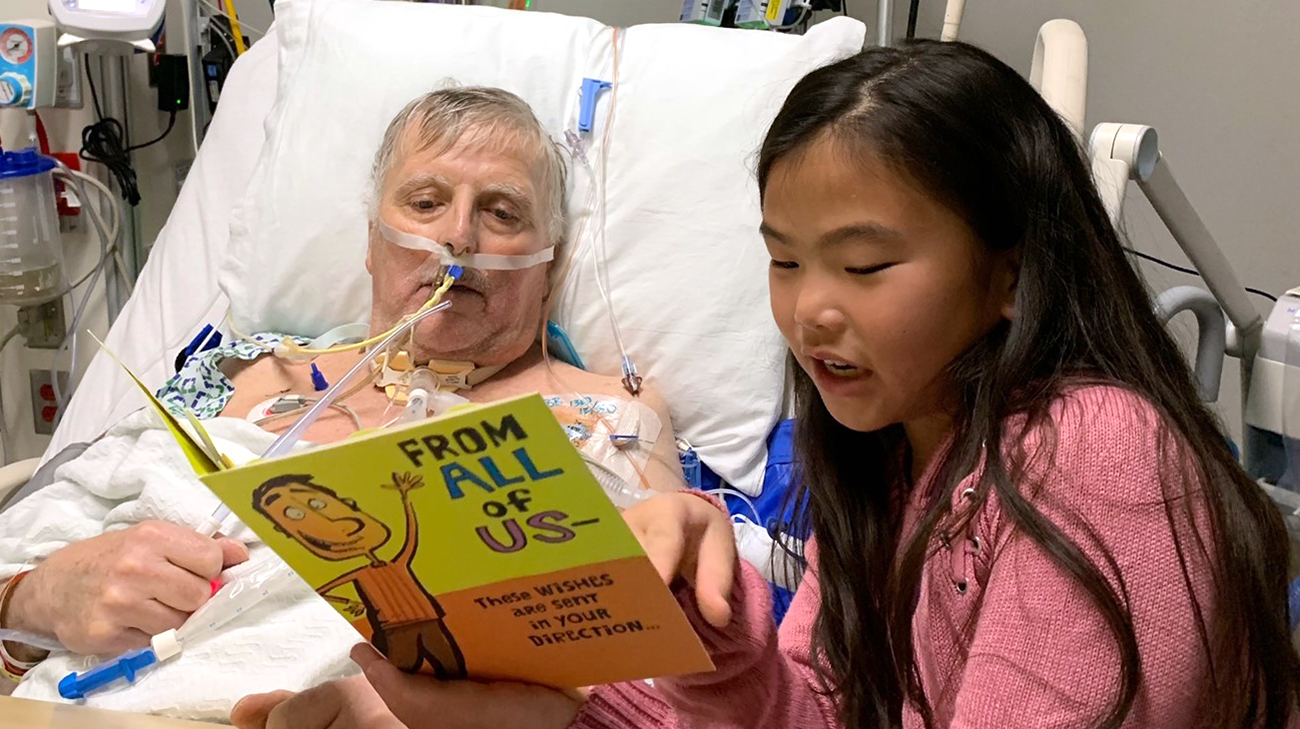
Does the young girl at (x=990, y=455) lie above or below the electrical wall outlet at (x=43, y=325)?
above

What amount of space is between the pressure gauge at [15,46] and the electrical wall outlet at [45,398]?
2.23 feet

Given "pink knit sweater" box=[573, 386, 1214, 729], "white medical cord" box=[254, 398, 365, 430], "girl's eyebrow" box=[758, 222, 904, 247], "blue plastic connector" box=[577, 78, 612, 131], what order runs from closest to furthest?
"pink knit sweater" box=[573, 386, 1214, 729], "girl's eyebrow" box=[758, 222, 904, 247], "white medical cord" box=[254, 398, 365, 430], "blue plastic connector" box=[577, 78, 612, 131]

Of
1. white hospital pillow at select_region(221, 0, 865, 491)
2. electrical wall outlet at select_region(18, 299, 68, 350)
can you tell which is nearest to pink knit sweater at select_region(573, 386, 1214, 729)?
white hospital pillow at select_region(221, 0, 865, 491)

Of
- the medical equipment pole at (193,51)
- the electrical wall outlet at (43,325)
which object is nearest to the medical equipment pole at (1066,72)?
the medical equipment pole at (193,51)

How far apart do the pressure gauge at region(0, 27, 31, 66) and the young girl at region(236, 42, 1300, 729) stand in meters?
1.81

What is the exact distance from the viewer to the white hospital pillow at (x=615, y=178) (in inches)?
71.8

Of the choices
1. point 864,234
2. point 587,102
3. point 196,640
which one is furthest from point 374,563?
point 587,102

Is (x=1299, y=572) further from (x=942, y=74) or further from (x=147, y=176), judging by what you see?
(x=147, y=176)

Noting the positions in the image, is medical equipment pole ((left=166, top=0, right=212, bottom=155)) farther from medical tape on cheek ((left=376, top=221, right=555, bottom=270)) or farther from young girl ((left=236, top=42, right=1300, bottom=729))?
young girl ((left=236, top=42, right=1300, bottom=729))

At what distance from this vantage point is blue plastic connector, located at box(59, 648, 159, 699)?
46.0 inches

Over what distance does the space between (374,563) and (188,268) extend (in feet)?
5.38

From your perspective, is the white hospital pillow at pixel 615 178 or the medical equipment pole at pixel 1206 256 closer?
the medical equipment pole at pixel 1206 256

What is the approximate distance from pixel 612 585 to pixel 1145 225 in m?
2.20

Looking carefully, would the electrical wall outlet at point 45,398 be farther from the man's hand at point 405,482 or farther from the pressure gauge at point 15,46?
the man's hand at point 405,482
